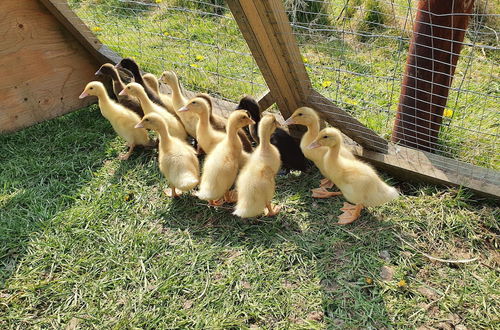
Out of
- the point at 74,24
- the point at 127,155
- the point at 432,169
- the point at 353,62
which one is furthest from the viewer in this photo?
the point at 74,24

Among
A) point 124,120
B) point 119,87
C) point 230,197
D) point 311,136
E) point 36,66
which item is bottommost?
point 230,197

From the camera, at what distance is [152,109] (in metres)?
3.94

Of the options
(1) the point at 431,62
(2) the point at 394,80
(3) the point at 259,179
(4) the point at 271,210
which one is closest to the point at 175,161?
(3) the point at 259,179

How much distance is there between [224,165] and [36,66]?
2.52 m

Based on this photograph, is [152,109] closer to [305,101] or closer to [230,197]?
[230,197]

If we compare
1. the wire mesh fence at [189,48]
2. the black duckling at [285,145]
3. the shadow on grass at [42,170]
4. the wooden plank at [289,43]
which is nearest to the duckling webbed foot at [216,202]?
the black duckling at [285,145]

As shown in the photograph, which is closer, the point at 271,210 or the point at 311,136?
the point at 271,210

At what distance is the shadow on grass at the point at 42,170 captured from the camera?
3.27 m

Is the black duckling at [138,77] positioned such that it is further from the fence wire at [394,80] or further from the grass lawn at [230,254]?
the fence wire at [394,80]

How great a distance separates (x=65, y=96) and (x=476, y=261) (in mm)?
4172

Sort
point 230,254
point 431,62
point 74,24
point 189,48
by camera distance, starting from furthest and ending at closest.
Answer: point 189,48, point 74,24, point 431,62, point 230,254

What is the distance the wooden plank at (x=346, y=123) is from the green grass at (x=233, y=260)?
1.19ft

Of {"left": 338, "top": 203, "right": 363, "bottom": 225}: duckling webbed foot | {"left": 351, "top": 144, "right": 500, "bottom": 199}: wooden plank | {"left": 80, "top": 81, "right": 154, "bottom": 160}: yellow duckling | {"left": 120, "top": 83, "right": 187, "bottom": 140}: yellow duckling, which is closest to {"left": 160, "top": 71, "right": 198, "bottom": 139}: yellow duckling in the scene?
{"left": 120, "top": 83, "right": 187, "bottom": 140}: yellow duckling

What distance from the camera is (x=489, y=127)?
3.94 m
